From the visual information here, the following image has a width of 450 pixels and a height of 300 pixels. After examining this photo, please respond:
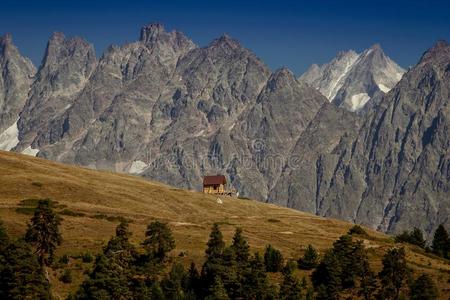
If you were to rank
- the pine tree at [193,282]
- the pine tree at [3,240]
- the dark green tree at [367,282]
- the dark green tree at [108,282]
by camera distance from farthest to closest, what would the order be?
the dark green tree at [367,282] < the pine tree at [193,282] < the pine tree at [3,240] < the dark green tree at [108,282]

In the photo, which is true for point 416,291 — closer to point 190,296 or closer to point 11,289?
point 190,296

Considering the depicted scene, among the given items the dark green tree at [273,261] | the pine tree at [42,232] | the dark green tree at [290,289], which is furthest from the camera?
the dark green tree at [273,261]

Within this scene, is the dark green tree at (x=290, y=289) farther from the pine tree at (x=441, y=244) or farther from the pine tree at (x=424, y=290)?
the pine tree at (x=441, y=244)

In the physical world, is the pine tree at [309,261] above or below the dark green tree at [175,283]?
above

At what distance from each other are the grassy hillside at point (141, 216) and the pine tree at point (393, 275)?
5861 millimetres

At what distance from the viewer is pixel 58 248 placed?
317ft

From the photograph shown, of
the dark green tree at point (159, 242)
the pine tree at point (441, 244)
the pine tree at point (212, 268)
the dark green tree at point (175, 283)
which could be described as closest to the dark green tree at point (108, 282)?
the dark green tree at point (175, 283)

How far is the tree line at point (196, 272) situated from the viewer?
76812mm

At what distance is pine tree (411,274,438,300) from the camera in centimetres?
8706

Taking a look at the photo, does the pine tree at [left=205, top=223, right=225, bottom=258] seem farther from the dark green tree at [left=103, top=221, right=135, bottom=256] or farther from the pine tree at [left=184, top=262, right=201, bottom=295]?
the dark green tree at [left=103, top=221, right=135, bottom=256]

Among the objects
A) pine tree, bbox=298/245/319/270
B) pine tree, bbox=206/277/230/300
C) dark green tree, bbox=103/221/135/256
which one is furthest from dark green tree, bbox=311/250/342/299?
dark green tree, bbox=103/221/135/256

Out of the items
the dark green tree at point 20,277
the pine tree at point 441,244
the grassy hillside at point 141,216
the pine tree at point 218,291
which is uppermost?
the pine tree at point 441,244

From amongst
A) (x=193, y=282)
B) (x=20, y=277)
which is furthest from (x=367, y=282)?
(x=20, y=277)

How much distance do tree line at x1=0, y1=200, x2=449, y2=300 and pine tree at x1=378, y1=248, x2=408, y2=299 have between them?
0.40ft
